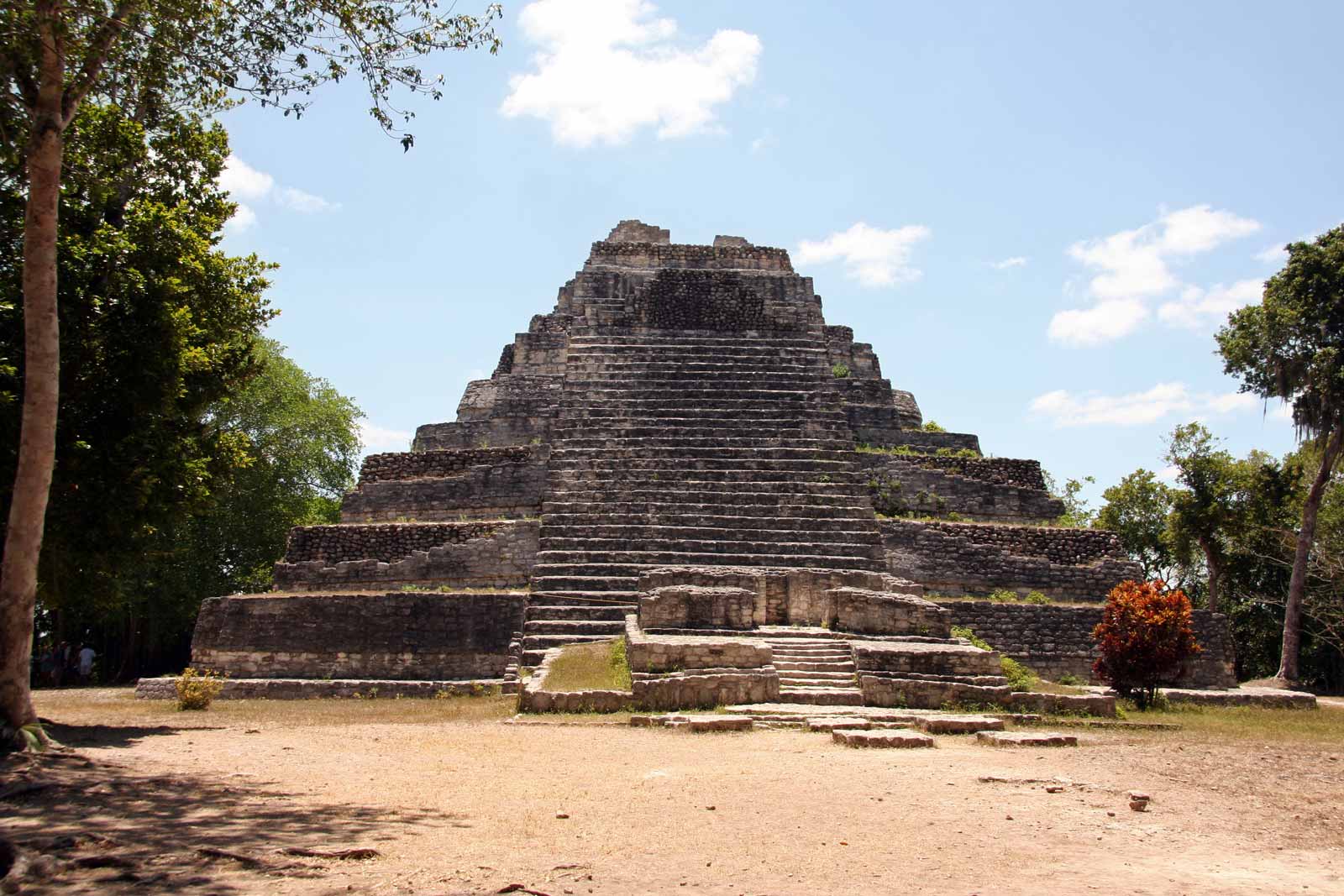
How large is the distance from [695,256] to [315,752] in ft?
65.6

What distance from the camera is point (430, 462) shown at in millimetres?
21234

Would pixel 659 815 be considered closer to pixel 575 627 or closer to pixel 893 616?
pixel 893 616

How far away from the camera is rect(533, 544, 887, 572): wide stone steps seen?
58.9 ft

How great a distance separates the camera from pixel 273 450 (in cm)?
3127

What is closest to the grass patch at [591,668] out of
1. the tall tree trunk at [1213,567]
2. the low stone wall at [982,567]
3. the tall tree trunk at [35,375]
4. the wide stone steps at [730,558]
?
the wide stone steps at [730,558]

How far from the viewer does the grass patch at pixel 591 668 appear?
A: 12.7 metres

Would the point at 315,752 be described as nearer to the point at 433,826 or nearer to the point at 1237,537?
the point at 433,826

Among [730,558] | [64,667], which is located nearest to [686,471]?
[730,558]

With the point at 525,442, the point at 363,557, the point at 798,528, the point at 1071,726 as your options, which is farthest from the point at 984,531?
the point at 363,557

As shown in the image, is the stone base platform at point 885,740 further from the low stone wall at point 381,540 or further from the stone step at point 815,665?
the low stone wall at point 381,540

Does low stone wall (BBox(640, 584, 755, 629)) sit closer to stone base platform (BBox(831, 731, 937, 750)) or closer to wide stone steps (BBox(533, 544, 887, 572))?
wide stone steps (BBox(533, 544, 887, 572))

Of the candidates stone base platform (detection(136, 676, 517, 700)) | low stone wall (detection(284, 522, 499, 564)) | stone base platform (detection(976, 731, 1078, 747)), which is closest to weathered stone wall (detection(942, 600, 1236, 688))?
stone base platform (detection(976, 731, 1078, 747))

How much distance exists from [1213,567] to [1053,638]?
726 inches

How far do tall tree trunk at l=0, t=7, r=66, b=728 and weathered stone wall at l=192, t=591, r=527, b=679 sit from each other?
326 inches
